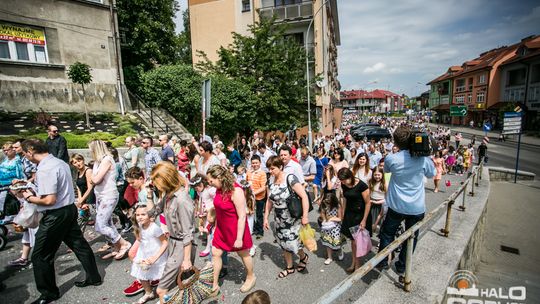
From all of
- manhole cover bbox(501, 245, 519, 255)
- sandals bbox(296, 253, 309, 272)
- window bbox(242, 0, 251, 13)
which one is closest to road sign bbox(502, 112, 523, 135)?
manhole cover bbox(501, 245, 519, 255)

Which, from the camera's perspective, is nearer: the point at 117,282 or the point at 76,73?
the point at 117,282

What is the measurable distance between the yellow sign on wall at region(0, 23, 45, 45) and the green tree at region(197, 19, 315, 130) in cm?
806

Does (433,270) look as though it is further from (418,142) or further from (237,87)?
(237,87)

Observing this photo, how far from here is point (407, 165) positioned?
3.32 metres

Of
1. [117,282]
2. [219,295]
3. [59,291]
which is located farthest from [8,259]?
[219,295]

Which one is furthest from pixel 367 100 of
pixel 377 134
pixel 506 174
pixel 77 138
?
pixel 77 138

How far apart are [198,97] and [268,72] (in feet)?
15.2

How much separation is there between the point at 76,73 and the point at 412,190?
14.7 meters

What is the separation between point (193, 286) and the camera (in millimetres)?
3000

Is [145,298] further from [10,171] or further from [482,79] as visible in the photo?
[482,79]

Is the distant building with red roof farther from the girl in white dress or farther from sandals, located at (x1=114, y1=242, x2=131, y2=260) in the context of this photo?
the girl in white dress

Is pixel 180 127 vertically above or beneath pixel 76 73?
beneath

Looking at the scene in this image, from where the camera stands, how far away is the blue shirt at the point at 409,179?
10.9 ft

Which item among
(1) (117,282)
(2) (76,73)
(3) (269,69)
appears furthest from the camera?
(3) (269,69)
